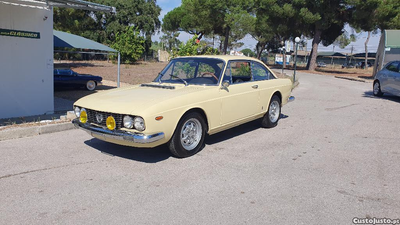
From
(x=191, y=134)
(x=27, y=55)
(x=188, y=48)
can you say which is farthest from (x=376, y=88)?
(x=27, y=55)

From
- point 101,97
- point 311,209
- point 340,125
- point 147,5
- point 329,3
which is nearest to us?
point 311,209

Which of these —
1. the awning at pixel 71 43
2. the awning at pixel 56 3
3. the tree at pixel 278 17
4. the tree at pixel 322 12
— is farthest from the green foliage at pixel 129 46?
the awning at pixel 56 3

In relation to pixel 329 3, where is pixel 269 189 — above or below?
below

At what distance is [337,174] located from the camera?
191 inches

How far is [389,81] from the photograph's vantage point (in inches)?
500

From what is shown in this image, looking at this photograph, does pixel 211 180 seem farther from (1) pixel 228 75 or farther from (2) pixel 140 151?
(1) pixel 228 75

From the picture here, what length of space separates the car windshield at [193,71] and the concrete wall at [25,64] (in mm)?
3909

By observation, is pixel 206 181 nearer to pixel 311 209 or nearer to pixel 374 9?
pixel 311 209

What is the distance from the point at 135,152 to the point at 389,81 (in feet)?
35.5

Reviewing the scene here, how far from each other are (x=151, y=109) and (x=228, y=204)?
171cm

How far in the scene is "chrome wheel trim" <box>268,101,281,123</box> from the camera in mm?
7545

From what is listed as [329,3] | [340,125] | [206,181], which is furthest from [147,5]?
[206,181]

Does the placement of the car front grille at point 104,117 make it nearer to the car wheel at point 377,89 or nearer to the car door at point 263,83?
the car door at point 263,83

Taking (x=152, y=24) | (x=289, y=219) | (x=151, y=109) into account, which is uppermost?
(x=152, y=24)
